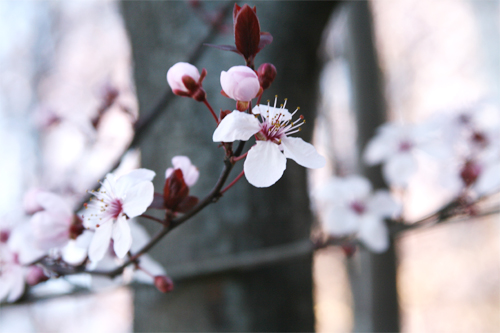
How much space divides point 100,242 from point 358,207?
2.08ft

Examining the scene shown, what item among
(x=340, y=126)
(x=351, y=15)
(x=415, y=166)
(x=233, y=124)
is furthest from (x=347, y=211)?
(x=340, y=126)

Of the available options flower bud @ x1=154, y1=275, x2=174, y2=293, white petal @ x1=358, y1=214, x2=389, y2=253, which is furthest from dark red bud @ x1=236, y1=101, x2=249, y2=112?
white petal @ x1=358, y1=214, x2=389, y2=253

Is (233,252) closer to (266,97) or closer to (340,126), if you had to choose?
(266,97)

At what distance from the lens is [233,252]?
27.8 inches

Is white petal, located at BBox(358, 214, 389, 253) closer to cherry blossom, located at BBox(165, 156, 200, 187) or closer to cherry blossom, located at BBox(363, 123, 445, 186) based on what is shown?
cherry blossom, located at BBox(363, 123, 445, 186)

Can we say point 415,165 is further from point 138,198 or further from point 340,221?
point 138,198

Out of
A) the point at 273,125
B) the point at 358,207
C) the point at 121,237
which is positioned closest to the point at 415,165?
the point at 358,207

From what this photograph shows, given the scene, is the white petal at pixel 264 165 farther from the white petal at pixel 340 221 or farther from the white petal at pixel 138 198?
the white petal at pixel 340 221

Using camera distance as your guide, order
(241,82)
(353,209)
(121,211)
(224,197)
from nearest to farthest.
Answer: (241,82) < (121,211) < (224,197) < (353,209)

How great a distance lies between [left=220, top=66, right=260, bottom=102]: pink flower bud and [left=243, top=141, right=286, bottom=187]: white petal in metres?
0.05

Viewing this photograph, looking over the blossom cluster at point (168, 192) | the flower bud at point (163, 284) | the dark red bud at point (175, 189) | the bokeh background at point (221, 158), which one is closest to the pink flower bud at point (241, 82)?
the blossom cluster at point (168, 192)

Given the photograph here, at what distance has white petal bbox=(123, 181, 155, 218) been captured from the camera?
1.05 feet

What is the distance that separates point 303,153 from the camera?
0.31 meters

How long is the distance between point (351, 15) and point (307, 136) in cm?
84
